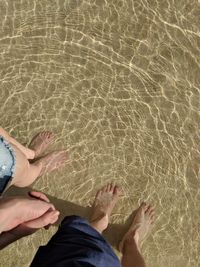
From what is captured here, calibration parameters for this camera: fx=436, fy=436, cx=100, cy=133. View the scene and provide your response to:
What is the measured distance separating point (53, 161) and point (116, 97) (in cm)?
94

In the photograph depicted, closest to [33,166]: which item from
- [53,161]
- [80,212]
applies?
A: [53,161]

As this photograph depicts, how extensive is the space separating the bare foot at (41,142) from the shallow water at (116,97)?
3.3 inches

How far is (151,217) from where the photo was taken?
4316mm

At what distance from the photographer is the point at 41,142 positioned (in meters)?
4.41

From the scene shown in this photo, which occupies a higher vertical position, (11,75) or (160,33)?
(160,33)

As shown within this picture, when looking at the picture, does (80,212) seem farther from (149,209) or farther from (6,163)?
(6,163)

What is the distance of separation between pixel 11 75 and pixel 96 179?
1.40 meters

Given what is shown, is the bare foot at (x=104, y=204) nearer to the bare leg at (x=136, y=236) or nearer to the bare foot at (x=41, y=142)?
the bare leg at (x=136, y=236)

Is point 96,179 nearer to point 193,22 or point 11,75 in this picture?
point 11,75

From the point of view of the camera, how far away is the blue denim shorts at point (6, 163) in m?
3.11

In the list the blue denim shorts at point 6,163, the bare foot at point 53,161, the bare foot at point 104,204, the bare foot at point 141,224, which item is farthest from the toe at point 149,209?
the blue denim shorts at point 6,163

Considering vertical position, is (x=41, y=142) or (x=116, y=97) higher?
(x=116, y=97)

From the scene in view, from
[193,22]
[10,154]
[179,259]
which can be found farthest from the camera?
[193,22]

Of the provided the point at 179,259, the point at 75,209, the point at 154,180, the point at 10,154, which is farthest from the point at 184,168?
the point at 10,154
